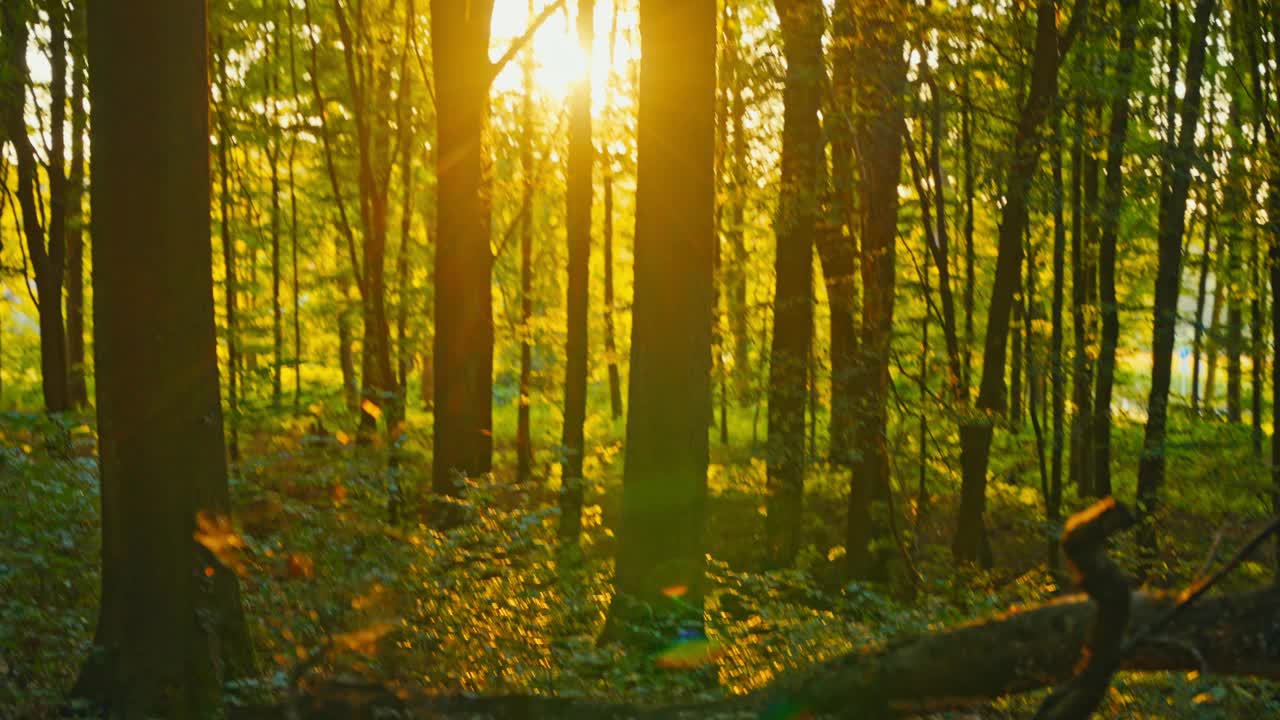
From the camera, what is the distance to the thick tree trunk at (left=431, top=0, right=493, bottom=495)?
11.9 meters

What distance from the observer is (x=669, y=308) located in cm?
746

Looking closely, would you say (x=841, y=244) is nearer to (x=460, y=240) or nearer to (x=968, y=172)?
(x=968, y=172)

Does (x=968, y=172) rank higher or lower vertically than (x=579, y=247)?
higher

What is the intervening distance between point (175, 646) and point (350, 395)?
1107 cm

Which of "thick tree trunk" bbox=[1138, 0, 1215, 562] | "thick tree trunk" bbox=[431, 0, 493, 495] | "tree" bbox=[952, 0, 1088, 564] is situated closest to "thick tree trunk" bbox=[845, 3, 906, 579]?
"tree" bbox=[952, 0, 1088, 564]

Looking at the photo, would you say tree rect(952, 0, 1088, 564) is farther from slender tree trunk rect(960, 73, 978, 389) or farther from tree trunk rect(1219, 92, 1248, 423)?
tree trunk rect(1219, 92, 1248, 423)

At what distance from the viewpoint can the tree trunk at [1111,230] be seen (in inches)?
511

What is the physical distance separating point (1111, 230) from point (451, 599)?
39.9 feet

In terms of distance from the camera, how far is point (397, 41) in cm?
1903

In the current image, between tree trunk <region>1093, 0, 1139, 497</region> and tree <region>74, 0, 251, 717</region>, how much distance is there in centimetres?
1100

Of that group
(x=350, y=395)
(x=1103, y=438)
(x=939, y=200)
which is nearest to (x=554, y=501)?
(x=350, y=395)

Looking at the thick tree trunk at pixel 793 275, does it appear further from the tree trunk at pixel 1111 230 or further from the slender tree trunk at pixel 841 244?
the tree trunk at pixel 1111 230

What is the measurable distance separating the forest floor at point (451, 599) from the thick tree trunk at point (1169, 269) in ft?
4.79

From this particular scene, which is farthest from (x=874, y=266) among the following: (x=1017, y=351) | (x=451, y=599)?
(x=451, y=599)
